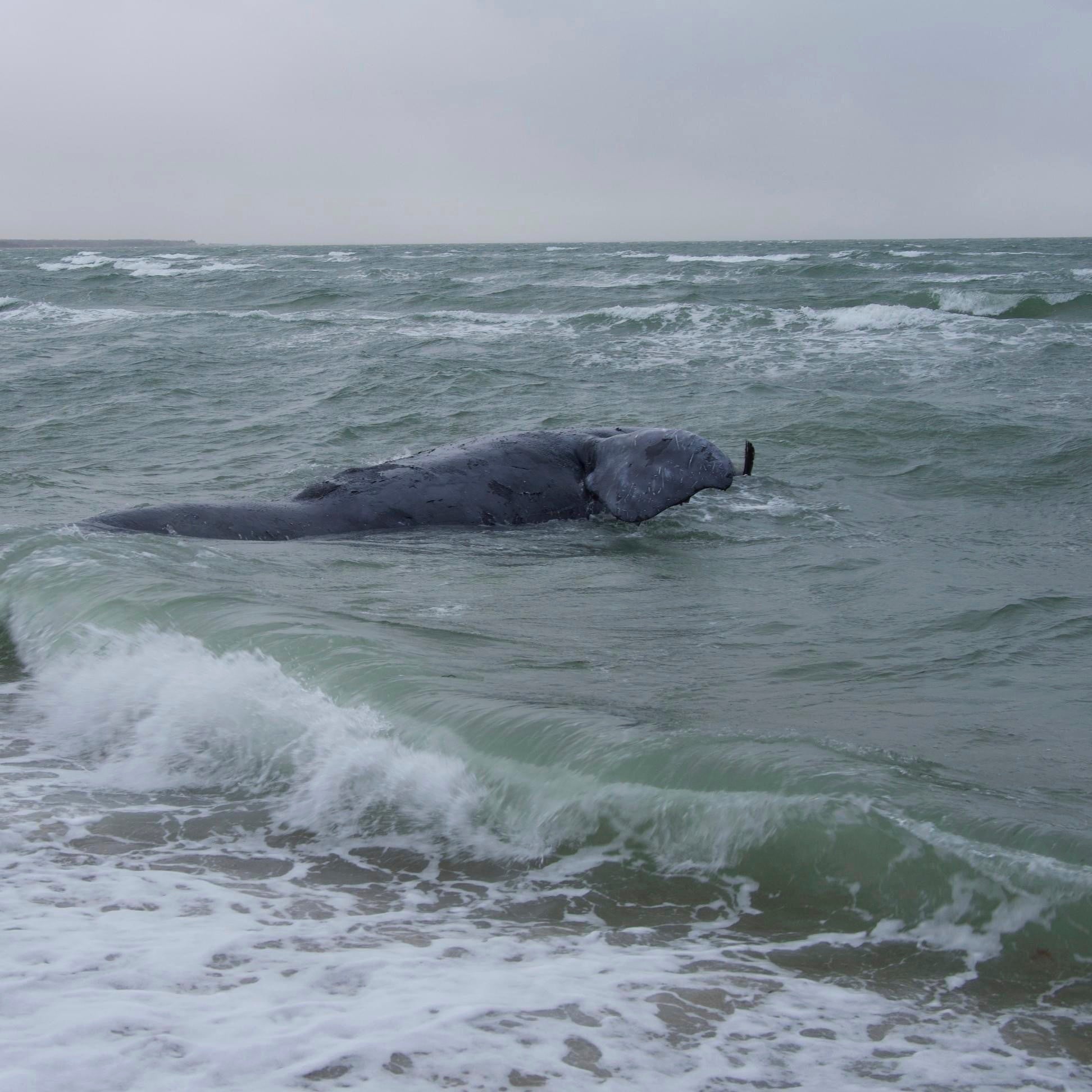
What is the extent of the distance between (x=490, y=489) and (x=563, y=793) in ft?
15.6

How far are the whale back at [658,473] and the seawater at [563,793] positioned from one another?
11.4 inches

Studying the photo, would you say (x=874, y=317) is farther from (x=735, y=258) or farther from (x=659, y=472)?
(x=735, y=258)

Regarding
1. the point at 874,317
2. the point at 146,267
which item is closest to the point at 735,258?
the point at 146,267

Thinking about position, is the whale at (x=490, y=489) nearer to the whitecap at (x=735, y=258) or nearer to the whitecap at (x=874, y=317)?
the whitecap at (x=874, y=317)

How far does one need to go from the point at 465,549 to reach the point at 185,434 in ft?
23.1

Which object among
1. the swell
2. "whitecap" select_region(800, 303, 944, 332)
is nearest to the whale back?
the swell

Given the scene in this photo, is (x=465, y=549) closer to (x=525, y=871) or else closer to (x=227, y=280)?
(x=525, y=871)

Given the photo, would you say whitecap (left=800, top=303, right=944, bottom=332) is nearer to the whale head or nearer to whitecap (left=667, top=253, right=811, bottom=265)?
the whale head

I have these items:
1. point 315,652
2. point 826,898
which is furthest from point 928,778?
point 315,652

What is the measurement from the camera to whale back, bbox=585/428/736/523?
8195mm

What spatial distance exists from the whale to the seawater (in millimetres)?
262

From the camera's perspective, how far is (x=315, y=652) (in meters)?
5.51

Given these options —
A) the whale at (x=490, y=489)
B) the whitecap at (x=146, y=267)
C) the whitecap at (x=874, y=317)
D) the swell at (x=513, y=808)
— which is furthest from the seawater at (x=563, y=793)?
the whitecap at (x=146, y=267)

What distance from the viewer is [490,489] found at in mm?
8852
